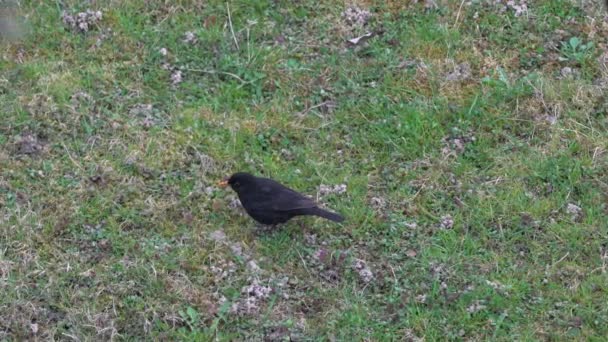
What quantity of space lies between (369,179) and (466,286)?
116 cm

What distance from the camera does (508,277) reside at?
20.0ft

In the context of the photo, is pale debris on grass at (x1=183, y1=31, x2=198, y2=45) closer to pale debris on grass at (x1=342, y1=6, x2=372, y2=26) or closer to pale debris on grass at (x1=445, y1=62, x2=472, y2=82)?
pale debris on grass at (x1=342, y1=6, x2=372, y2=26)

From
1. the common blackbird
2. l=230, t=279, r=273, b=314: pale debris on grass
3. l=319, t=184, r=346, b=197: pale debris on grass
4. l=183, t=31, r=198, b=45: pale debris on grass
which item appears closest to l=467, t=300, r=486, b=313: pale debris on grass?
the common blackbird

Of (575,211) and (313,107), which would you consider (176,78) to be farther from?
(575,211)

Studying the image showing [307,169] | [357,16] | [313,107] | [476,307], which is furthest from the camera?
[357,16]

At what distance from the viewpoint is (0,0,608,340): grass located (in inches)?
231

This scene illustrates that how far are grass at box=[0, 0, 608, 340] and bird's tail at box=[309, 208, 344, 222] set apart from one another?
0.19m

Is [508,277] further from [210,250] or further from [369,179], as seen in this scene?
[210,250]

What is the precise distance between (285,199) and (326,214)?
279 mm

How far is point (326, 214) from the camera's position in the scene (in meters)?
6.29

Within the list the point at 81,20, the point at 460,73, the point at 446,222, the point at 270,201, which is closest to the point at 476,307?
the point at 446,222

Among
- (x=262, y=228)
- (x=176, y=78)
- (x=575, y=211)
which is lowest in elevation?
(x=262, y=228)

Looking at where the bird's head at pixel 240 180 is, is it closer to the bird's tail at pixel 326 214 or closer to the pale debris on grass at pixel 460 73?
the bird's tail at pixel 326 214

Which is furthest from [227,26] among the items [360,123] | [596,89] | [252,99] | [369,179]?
[596,89]
